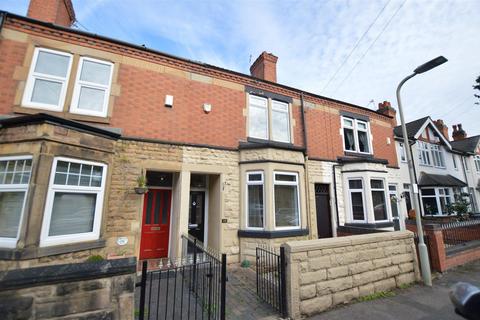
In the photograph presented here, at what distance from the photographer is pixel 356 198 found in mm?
10734

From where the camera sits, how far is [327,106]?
38.0 ft

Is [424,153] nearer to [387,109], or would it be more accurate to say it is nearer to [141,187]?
[387,109]

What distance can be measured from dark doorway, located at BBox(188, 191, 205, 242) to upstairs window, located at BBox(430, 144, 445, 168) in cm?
2000

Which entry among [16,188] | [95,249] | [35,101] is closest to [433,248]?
[95,249]

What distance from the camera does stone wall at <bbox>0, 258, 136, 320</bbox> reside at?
2369 millimetres

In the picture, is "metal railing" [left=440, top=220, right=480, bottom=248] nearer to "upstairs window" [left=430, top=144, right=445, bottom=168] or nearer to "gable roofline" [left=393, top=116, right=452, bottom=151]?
"gable roofline" [left=393, top=116, right=452, bottom=151]

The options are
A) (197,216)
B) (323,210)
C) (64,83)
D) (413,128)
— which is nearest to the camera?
(64,83)

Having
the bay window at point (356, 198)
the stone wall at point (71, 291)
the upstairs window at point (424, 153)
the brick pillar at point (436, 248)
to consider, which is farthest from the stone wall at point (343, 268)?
the upstairs window at point (424, 153)

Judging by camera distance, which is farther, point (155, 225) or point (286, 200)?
point (286, 200)

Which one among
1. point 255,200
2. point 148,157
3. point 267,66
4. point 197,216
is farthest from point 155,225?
point 267,66

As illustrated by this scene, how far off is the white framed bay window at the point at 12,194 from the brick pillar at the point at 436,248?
10992 mm

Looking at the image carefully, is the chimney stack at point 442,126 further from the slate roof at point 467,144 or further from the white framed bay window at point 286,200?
the white framed bay window at point 286,200

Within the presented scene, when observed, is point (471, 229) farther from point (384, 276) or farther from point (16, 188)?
point (16, 188)

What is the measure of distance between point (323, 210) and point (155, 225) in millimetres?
7192
